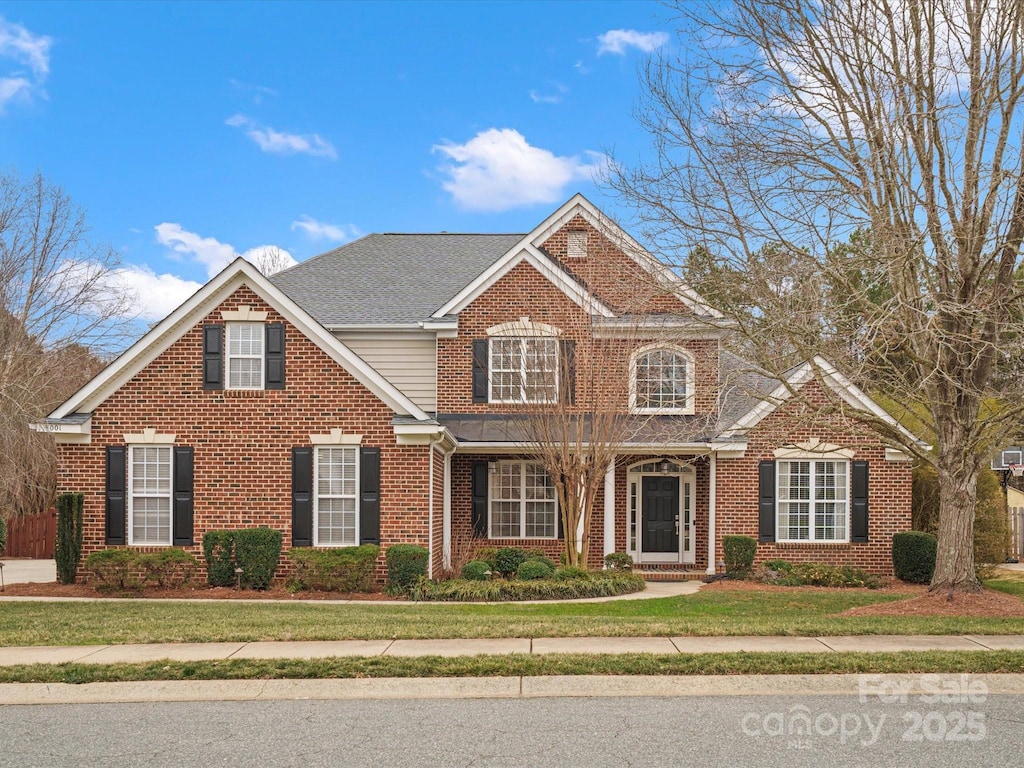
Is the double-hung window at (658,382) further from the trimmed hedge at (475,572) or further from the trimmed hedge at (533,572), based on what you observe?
the trimmed hedge at (475,572)

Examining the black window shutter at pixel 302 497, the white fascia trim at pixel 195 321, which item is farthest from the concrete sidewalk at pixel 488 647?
the white fascia trim at pixel 195 321

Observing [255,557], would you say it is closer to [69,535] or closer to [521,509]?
[69,535]

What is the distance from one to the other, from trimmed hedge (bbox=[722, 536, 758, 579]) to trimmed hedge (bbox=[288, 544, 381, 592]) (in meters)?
7.39

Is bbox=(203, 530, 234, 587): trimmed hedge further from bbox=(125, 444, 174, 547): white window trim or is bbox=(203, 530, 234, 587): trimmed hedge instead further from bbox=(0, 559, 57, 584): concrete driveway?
bbox=(0, 559, 57, 584): concrete driveway

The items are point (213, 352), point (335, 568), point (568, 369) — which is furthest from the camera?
point (568, 369)

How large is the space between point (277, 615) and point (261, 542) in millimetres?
3812

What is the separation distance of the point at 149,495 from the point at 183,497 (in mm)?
640

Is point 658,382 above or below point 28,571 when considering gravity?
above

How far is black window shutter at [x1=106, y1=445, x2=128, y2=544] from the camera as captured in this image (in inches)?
692

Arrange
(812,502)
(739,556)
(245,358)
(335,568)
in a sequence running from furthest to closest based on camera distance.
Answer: (812,502) → (739,556) → (245,358) → (335,568)

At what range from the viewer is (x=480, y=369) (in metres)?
21.4

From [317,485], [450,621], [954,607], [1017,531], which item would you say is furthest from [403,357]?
[1017,531]

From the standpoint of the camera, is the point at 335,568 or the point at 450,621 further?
the point at 335,568

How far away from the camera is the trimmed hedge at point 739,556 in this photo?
65.1 feet
